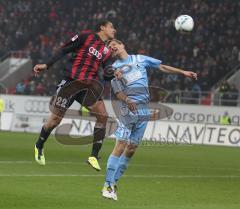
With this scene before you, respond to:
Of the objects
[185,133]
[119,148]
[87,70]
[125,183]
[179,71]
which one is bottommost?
[185,133]

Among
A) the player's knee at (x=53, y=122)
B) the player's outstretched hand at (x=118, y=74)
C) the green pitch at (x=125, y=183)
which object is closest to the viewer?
the green pitch at (x=125, y=183)

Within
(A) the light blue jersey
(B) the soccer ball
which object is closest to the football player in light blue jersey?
(A) the light blue jersey

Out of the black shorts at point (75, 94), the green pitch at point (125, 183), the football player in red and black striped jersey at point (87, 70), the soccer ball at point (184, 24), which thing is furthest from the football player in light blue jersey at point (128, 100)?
the soccer ball at point (184, 24)

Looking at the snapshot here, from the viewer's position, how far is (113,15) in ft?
140

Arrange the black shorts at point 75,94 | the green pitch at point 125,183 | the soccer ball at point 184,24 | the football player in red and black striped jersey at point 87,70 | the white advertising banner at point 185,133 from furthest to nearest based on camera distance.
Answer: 1. the white advertising banner at point 185,133
2. the soccer ball at point 184,24
3. the black shorts at point 75,94
4. the football player in red and black striped jersey at point 87,70
5. the green pitch at point 125,183

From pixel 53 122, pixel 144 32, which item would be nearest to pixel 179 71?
pixel 53 122

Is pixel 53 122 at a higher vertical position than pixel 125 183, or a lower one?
higher

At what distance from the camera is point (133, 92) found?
1114cm

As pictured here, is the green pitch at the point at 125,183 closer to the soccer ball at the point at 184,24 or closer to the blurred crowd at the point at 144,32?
the soccer ball at the point at 184,24

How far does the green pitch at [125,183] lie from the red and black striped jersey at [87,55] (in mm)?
1986

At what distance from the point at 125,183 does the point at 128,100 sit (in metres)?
2.63

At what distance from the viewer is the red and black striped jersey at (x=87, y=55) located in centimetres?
1429

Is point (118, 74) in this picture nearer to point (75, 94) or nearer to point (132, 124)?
point (132, 124)

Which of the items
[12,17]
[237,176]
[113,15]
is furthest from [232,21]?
[237,176]
